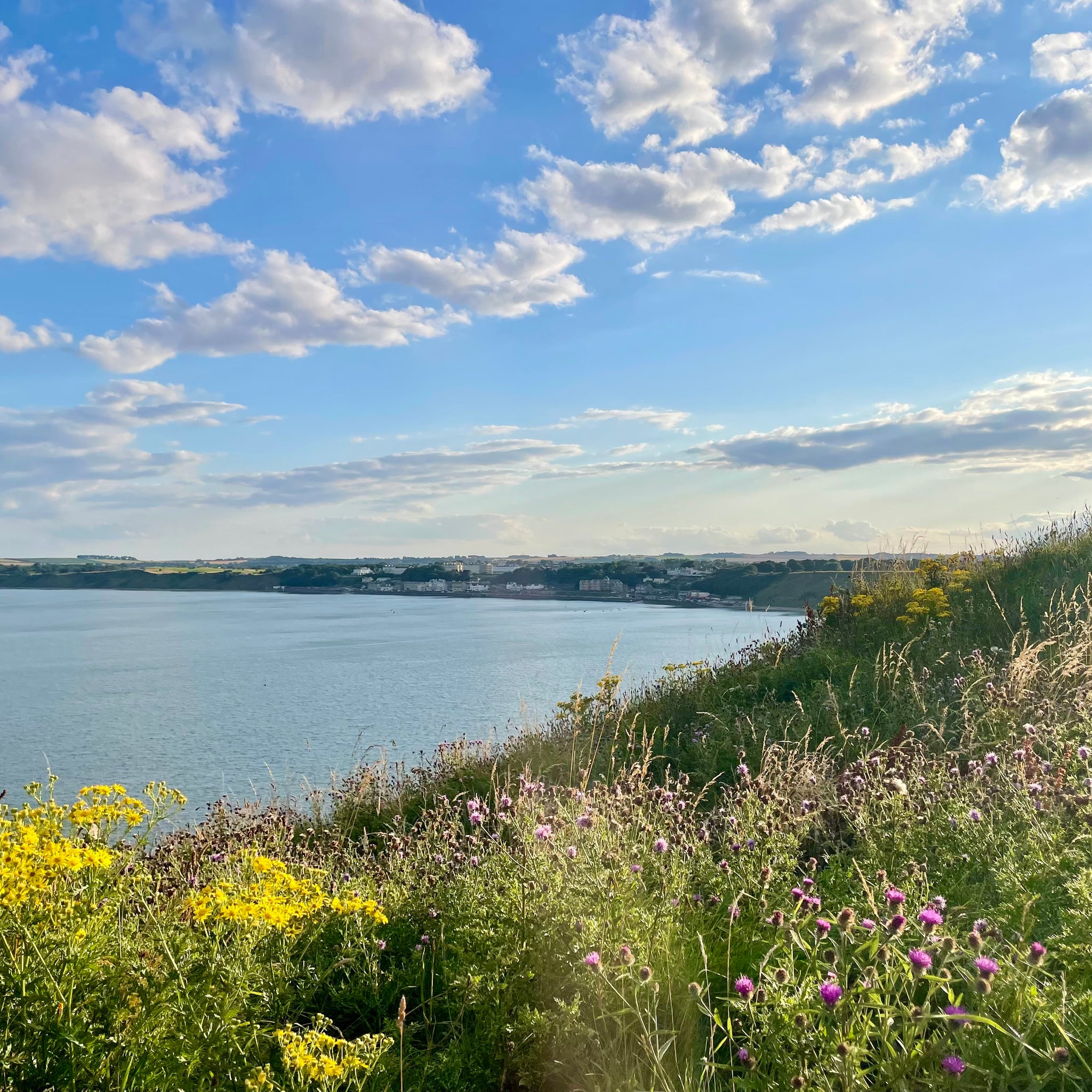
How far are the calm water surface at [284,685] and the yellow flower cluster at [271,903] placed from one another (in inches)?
266

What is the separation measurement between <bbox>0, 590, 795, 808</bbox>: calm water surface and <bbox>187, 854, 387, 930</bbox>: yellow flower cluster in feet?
22.2

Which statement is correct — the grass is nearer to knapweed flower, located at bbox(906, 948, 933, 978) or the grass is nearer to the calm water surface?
knapweed flower, located at bbox(906, 948, 933, 978)

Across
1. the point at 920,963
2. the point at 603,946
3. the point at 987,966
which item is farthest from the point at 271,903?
the point at 987,966

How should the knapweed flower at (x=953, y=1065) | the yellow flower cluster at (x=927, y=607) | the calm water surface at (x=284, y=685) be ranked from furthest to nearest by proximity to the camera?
the calm water surface at (x=284, y=685)
the yellow flower cluster at (x=927, y=607)
the knapweed flower at (x=953, y=1065)

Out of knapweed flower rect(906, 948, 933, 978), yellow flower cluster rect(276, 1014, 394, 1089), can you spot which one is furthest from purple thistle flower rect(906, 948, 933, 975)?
yellow flower cluster rect(276, 1014, 394, 1089)

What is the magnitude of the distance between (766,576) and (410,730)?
155 feet

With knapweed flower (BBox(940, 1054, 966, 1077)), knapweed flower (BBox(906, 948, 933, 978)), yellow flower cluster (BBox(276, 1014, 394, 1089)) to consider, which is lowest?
yellow flower cluster (BBox(276, 1014, 394, 1089))

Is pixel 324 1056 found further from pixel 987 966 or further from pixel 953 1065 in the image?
pixel 987 966

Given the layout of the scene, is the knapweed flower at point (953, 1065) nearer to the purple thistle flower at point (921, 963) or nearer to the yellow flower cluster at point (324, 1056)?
the purple thistle flower at point (921, 963)

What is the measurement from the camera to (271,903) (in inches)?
116

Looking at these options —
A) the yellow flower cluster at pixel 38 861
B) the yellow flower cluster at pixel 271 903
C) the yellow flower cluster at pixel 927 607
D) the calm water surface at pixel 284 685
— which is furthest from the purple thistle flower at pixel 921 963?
the yellow flower cluster at pixel 927 607

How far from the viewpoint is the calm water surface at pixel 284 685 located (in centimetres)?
1623

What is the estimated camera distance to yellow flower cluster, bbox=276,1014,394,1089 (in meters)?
2.31

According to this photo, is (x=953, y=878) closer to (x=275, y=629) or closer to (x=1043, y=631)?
(x=1043, y=631)
